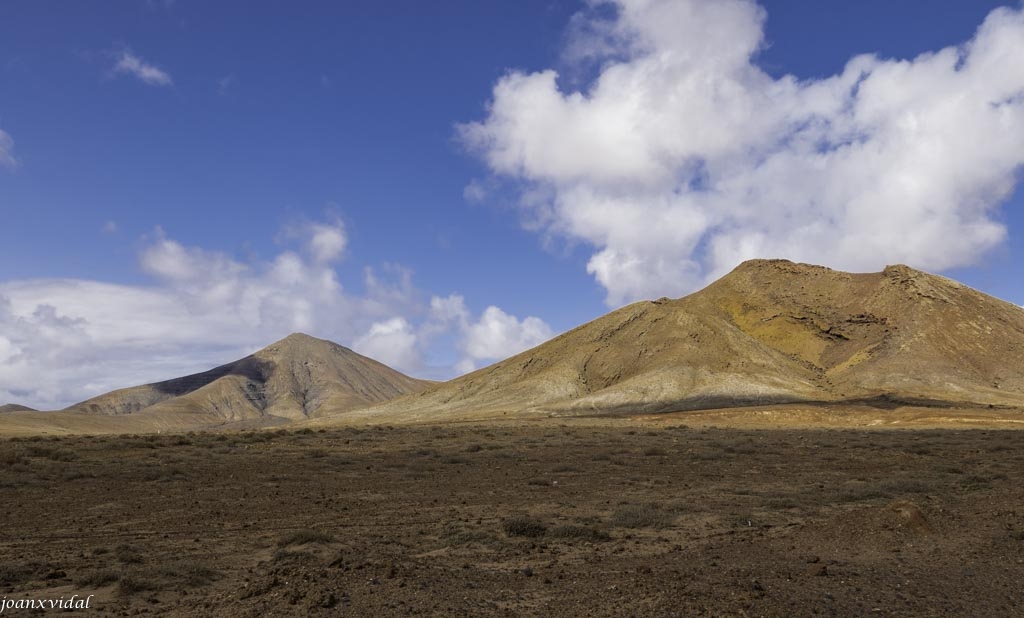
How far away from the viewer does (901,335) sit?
9306 centimetres

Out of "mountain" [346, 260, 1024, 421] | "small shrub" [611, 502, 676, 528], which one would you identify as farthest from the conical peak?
"small shrub" [611, 502, 676, 528]

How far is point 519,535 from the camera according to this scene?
14.2 metres

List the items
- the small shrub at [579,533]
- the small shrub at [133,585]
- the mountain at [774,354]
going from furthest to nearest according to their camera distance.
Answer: the mountain at [774,354]
the small shrub at [579,533]
the small shrub at [133,585]

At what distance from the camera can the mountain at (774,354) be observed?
80875 millimetres

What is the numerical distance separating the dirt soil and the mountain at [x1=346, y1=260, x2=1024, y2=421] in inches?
2077

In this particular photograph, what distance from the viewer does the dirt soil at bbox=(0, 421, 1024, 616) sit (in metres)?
9.08

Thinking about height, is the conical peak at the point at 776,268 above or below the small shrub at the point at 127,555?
above

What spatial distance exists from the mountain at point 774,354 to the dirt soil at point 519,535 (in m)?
52.7

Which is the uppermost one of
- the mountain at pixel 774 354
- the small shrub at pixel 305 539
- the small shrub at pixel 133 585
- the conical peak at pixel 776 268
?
the conical peak at pixel 776 268

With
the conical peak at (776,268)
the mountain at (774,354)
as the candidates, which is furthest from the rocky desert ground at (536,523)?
the conical peak at (776,268)

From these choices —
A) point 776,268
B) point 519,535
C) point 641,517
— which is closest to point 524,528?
point 519,535

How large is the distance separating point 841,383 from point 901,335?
44.0ft

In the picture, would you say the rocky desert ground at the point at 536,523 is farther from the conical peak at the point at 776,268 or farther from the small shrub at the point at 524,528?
the conical peak at the point at 776,268

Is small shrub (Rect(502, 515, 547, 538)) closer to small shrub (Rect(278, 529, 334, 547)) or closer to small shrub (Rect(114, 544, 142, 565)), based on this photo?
small shrub (Rect(278, 529, 334, 547))
